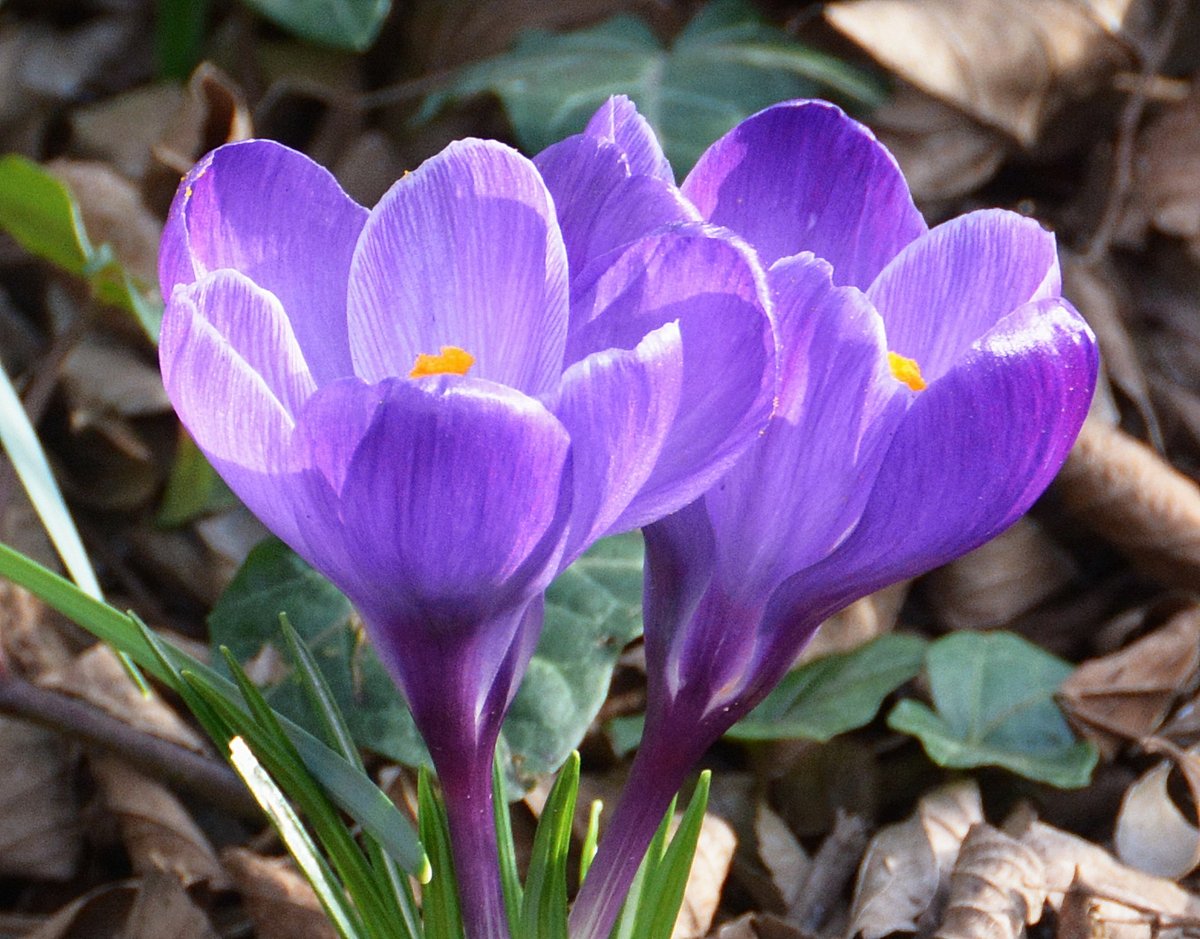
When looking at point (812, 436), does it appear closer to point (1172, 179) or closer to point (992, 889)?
point (992, 889)

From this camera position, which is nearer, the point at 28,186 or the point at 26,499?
the point at 28,186

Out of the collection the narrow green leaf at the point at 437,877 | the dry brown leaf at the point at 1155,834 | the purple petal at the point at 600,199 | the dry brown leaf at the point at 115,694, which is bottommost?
the dry brown leaf at the point at 115,694

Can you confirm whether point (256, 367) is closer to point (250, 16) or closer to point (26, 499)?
point (26, 499)

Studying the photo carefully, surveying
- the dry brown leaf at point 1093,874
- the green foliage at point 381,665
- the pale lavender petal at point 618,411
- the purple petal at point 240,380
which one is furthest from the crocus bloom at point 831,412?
the dry brown leaf at point 1093,874

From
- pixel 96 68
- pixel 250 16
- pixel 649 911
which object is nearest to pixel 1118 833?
pixel 649 911

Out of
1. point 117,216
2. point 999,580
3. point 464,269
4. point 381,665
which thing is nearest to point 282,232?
point 464,269

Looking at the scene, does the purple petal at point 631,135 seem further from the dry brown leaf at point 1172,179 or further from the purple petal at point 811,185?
the dry brown leaf at point 1172,179

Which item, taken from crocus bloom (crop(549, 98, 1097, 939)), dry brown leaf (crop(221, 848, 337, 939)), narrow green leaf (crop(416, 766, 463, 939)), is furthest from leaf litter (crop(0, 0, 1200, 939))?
crocus bloom (crop(549, 98, 1097, 939))
